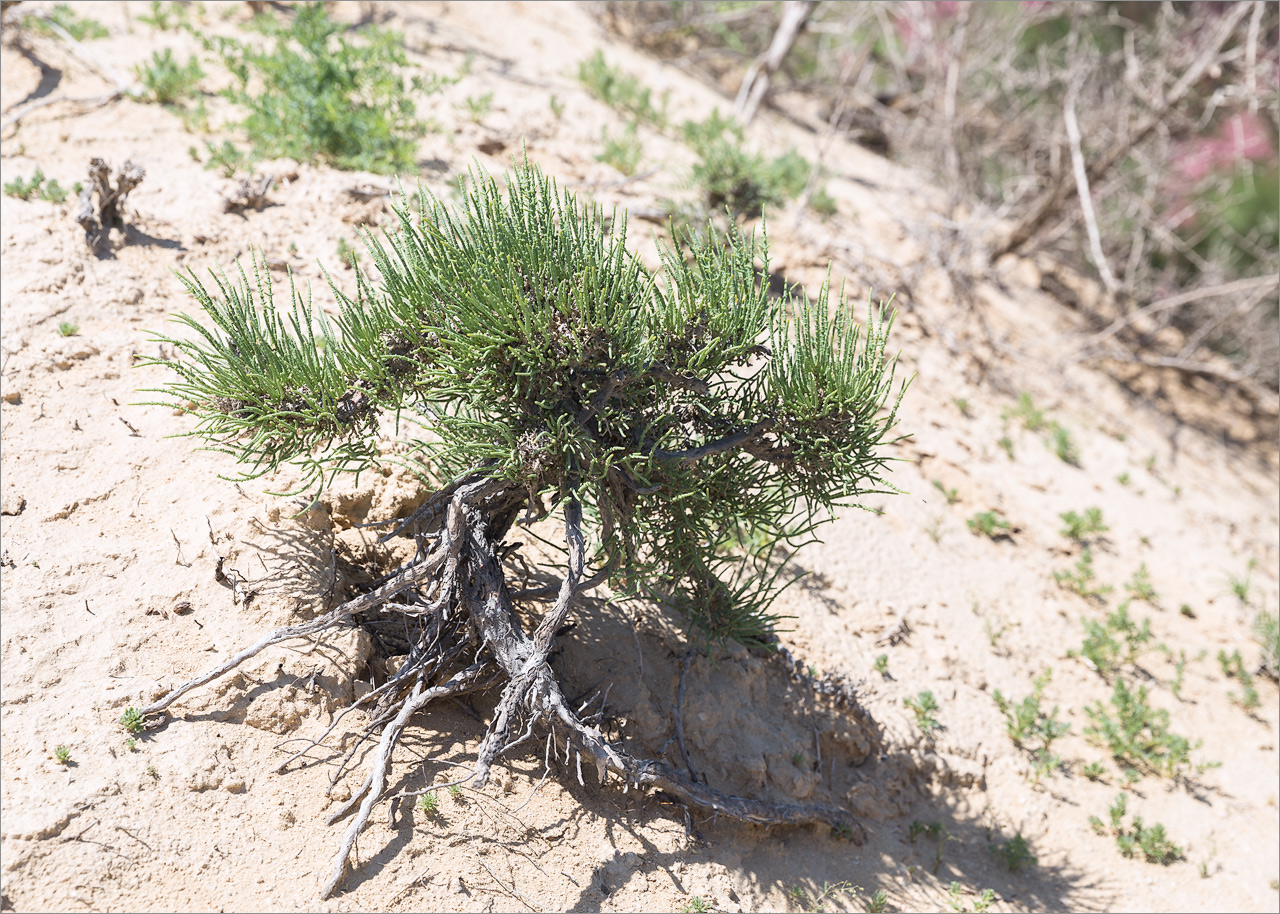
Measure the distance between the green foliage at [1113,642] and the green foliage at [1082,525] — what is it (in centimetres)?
55

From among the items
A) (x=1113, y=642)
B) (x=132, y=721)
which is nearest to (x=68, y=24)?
(x=132, y=721)

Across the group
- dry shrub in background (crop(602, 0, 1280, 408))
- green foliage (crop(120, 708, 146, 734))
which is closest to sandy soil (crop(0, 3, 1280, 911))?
green foliage (crop(120, 708, 146, 734))

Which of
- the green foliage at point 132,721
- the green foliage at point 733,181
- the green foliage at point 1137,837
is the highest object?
the green foliage at point 733,181

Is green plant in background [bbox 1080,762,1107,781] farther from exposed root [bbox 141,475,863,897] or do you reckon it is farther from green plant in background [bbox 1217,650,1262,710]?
exposed root [bbox 141,475,863,897]

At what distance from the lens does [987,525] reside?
17.4ft

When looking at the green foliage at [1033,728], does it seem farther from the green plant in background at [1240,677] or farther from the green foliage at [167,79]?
the green foliage at [167,79]

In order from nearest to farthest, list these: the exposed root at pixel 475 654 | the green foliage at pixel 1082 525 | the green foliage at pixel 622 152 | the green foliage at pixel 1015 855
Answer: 1. the exposed root at pixel 475 654
2. the green foliage at pixel 1015 855
3. the green foliage at pixel 1082 525
4. the green foliage at pixel 622 152

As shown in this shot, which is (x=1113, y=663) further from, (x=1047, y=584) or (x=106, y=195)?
(x=106, y=195)

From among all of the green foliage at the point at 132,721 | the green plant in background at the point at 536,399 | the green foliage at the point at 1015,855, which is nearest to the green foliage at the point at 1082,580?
the green foliage at the point at 1015,855

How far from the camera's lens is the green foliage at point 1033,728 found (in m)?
4.36

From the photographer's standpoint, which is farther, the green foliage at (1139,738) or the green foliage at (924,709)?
the green foliage at (1139,738)

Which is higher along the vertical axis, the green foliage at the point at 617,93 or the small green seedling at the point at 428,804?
the green foliage at the point at 617,93

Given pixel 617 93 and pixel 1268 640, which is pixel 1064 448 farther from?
pixel 617 93

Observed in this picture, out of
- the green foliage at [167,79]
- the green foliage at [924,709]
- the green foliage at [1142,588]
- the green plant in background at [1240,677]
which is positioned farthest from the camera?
the green foliage at [1142,588]
